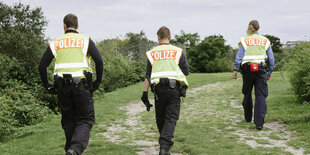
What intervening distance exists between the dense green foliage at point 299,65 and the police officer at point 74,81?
6468mm

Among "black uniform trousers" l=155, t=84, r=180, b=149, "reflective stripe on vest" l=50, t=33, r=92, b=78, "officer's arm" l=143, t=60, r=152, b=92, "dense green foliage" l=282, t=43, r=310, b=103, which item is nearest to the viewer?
"reflective stripe on vest" l=50, t=33, r=92, b=78

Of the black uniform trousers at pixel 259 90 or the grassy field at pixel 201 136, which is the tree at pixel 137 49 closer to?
the grassy field at pixel 201 136

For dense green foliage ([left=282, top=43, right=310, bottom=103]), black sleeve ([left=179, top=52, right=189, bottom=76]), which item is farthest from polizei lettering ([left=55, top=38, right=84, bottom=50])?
dense green foliage ([left=282, top=43, right=310, bottom=103])

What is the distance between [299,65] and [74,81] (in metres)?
7.47

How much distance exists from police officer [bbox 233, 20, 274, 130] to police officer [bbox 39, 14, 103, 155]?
3.69 m

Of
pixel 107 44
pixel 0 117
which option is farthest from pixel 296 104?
pixel 107 44

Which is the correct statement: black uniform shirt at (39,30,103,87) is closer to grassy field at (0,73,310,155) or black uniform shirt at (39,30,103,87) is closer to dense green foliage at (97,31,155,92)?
grassy field at (0,73,310,155)

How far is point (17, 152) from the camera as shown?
639cm

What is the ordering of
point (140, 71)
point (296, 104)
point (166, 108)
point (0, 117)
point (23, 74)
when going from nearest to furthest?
point (166, 108) → point (0, 117) → point (296, 104) → point (23, 74) → point (140, 71)

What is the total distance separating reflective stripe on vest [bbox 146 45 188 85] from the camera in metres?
5.11

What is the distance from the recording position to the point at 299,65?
31.0 ft

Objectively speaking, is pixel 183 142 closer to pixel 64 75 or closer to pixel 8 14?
pixel 64 75

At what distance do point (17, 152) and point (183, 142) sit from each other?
3405 mm

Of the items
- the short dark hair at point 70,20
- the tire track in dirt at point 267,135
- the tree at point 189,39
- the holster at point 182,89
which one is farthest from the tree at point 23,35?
the tree at point 189,39
